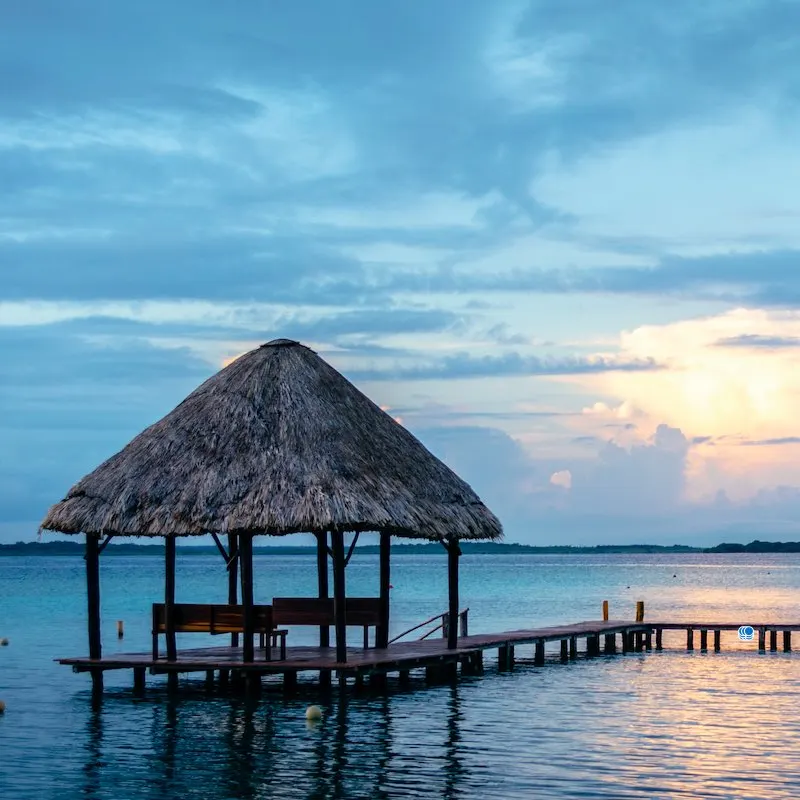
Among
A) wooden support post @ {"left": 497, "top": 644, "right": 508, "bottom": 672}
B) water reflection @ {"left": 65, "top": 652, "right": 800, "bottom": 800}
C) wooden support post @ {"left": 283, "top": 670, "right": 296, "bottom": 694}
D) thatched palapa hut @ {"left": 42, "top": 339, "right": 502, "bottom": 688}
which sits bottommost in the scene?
wooden support post @ {"left": 497, "top": 644, "right": 508, "bottom": 672}

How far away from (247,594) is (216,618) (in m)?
1.30

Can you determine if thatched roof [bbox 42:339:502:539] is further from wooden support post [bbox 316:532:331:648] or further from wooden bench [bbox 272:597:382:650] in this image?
wooden support post [bbox 316:532:331:648]

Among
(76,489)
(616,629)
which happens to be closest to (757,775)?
(76,489)

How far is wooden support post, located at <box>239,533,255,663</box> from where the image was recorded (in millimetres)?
26062

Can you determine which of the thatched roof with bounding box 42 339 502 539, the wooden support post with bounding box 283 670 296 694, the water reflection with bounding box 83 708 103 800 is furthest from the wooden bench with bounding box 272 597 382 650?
the water reflection with bounding box 83 708 103 800

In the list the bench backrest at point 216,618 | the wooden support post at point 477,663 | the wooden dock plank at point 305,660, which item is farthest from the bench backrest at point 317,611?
the wooden support post at point 477,663

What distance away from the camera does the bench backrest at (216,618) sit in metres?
26.4

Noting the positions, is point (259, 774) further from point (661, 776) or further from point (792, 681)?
point (792, 681)

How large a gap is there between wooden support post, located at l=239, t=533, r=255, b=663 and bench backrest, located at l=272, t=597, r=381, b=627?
5.12ft

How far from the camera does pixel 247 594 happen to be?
85.2ft

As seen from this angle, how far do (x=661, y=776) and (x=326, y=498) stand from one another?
8.53 meters

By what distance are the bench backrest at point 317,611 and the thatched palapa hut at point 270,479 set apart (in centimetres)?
50

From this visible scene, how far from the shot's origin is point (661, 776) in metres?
19.5

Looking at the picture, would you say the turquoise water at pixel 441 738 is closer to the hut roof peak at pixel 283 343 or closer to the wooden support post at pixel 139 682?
the wooden support post at pixel 139 682
